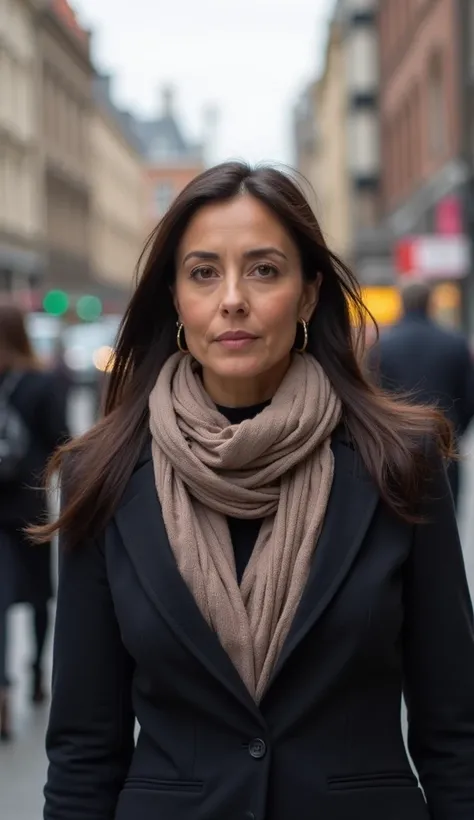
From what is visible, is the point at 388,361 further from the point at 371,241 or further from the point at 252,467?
the point at 371,241

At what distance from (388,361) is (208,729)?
21.5 feet

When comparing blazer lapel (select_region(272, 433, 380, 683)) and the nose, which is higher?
the nose

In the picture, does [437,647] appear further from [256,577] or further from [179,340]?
[179,340]

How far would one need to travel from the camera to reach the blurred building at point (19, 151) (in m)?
58.8

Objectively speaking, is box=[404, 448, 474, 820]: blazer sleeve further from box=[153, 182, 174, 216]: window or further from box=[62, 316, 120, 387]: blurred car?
box=[153, 182, 174, 216]: window

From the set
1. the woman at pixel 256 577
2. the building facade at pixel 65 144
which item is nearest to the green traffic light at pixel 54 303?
the building facade at pixel 65 144

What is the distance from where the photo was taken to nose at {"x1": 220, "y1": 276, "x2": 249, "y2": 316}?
279 centimetres

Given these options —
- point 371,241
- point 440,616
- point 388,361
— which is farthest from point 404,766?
point 371,241

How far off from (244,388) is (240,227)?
0.89 feet

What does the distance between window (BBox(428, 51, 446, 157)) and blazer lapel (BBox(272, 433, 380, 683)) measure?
122 feet

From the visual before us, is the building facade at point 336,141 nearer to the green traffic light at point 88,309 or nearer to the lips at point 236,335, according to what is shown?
the green traffic light at point 88,309

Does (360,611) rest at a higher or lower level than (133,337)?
lower

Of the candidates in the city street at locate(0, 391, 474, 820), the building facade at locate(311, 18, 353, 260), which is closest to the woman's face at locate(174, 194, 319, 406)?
the city street at locate(0, 391, 474, 820)

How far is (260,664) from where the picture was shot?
2.71m
